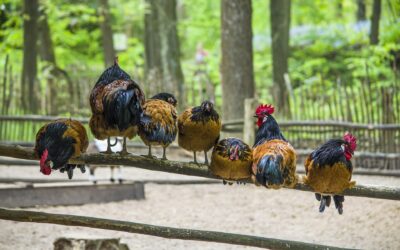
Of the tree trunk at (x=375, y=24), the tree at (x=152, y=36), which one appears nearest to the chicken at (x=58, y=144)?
the tree at (x=152, y=36)

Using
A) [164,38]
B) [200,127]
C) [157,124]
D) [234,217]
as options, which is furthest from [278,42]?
[157,124]

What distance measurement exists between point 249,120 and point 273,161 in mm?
7211

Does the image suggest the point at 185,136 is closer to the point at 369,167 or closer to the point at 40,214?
the point at 40,214

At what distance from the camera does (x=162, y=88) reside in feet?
48.1

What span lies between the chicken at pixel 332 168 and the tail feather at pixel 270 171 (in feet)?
1.29

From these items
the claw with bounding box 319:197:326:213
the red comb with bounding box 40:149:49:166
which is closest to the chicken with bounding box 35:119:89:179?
the red comb with bounding box 40:149:49:166

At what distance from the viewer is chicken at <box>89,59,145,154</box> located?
5.38m

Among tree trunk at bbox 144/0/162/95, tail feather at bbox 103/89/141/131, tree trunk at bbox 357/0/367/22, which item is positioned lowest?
tail feather at bbox 103/89/141/131

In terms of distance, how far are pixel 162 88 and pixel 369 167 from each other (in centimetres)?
450

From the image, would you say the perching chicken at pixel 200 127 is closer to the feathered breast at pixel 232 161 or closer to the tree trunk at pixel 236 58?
the feathered breast at pixel 232 161

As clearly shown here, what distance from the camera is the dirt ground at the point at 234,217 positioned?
888 centimetres

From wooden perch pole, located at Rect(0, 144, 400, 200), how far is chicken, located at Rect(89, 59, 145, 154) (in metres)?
0.12

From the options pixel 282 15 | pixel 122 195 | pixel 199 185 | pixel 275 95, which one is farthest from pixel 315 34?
pixel 122 195

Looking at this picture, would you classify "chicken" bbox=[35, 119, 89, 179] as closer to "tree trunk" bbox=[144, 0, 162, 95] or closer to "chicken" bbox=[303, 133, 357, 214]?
"chicken" bbox=[303, 133, 357, 214]
